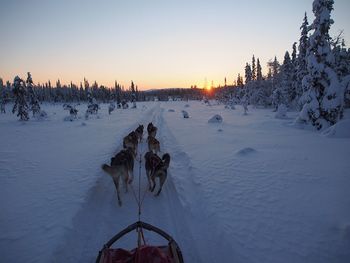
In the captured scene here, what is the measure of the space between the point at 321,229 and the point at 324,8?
1889cm

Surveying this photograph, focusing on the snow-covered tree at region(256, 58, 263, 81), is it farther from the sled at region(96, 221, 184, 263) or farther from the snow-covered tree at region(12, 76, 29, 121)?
the sled at region(96, 221, 184, 263)

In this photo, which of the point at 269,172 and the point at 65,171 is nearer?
the point at 269,172

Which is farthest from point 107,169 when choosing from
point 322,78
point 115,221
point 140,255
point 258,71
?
point 258,71

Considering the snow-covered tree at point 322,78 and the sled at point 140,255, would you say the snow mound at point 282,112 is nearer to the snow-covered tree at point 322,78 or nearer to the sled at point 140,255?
the snow-covered tree at point 322,78

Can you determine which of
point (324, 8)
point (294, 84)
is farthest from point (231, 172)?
point (294, 84)

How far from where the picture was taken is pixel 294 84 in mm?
42469

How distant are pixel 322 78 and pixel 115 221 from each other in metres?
19.3

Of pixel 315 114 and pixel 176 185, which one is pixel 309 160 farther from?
pixel 315 114

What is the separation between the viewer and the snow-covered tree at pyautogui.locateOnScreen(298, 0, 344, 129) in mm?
17797

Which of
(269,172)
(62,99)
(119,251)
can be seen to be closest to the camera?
(119,251)

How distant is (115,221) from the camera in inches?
213

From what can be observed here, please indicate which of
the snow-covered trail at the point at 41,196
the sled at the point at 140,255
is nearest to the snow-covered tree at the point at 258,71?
the snow-covered trail at the point at 41,196

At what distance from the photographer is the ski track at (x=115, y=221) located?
14.3 ft

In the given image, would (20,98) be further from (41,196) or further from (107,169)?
(107,169)
